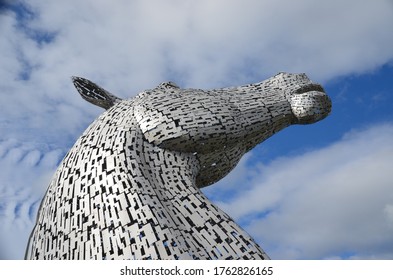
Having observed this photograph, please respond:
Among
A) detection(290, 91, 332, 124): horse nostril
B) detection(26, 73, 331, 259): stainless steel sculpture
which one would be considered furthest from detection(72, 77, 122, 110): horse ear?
detection(290, 91, 332, 124): horse nostril

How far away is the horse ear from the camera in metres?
4.64

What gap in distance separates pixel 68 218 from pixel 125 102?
47.2 inches

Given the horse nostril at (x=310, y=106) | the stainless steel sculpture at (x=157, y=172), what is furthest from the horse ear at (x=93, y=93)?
the horse nostril at (x=310, y=106)

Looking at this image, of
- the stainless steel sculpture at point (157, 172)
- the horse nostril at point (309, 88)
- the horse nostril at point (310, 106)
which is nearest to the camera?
the stainless steel sculpture at point (157, 172)

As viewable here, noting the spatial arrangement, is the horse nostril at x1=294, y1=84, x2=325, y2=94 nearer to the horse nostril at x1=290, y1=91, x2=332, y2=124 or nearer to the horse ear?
the horse nostril at x1=290, y1=91, x2=332, y2=124

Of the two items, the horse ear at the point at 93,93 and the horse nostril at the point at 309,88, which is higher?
the horse ear at the point at 93,93

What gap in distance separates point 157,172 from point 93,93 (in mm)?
1227

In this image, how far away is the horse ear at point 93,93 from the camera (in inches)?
183

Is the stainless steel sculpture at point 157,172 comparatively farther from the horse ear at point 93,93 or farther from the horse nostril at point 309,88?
the horse nostril at point 309,88

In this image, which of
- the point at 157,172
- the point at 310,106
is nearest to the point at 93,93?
the point at 157,172

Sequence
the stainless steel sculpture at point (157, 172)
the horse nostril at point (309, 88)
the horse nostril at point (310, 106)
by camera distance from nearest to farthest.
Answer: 1. the stainless steel sculpture at point (157, 172)
2. the horse nostril at point (310, 106)
3. the horse nostril at point (309, 88)
